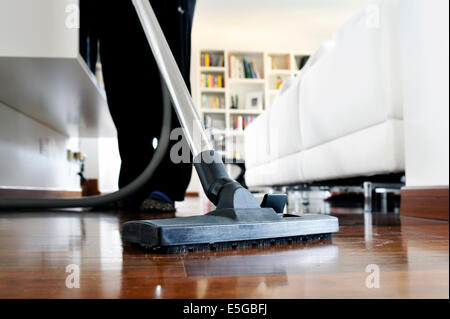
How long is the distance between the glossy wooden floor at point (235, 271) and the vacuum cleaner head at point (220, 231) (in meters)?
0.02

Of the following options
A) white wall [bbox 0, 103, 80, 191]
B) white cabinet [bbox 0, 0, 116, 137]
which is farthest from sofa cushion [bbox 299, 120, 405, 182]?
white wall [bbox 0, 103, 80, 191]

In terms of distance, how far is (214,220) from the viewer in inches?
20.3

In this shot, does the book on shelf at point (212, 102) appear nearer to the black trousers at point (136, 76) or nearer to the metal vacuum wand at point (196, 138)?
the black trousers at point (136, 76)

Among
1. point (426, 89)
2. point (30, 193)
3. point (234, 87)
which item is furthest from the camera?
point (234, 87)

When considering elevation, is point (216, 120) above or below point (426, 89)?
above

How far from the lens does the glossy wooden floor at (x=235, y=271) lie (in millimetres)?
291

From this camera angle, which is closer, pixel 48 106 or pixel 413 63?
pixel 413 63

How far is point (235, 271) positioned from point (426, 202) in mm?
947

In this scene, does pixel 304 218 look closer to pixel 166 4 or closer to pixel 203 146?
pixel 203 146

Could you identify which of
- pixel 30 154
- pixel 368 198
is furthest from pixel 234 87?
pixel 368 198

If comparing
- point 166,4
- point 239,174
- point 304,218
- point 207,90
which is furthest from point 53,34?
point 207,90

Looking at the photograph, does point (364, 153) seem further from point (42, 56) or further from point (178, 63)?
point (42, 56)

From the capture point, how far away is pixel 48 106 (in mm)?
2135

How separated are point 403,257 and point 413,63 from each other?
872 millimetres
